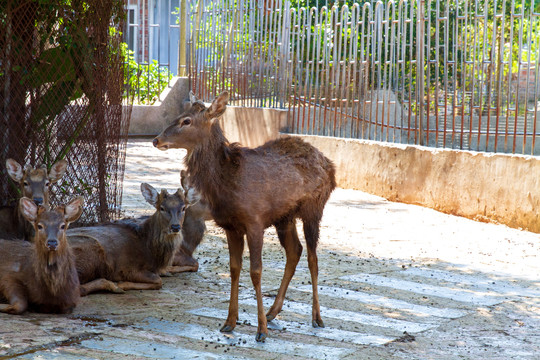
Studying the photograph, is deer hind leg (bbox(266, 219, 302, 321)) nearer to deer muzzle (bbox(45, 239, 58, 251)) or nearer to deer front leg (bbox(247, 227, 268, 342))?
deer front leg (bbox(247, 227, 268, 342))

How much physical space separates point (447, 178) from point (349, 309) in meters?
5.25

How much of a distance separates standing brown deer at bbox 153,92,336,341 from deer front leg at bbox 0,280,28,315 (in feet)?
5.32

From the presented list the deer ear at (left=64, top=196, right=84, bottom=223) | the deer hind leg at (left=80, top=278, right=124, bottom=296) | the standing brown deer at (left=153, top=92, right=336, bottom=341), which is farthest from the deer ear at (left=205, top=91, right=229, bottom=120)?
the deer hind leg at (left=80, top=278, right=124, bottom=296)

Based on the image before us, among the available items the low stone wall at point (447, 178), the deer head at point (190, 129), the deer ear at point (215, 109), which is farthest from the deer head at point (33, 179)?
the low stone wall at point (447, 178)

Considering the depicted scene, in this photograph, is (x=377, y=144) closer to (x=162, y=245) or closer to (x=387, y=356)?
(x=162, y=245)

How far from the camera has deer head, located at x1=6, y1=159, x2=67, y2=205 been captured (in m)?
7.41

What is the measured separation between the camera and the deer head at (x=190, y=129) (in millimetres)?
5734

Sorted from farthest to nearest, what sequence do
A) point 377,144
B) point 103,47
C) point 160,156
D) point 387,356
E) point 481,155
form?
point 160,156 < point 377,144 < point 481,155 < point 103,47 < point 387,356

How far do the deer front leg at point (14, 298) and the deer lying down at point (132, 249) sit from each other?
74cm

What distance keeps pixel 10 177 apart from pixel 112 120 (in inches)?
51.6

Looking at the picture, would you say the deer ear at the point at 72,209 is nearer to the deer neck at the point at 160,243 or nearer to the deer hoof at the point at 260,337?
the deer neck at the point at 160,243

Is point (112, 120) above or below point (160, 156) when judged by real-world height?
above

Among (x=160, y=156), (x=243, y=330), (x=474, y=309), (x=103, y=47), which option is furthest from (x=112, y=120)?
(x=160, y=156)

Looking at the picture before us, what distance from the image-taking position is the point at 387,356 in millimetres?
5230
